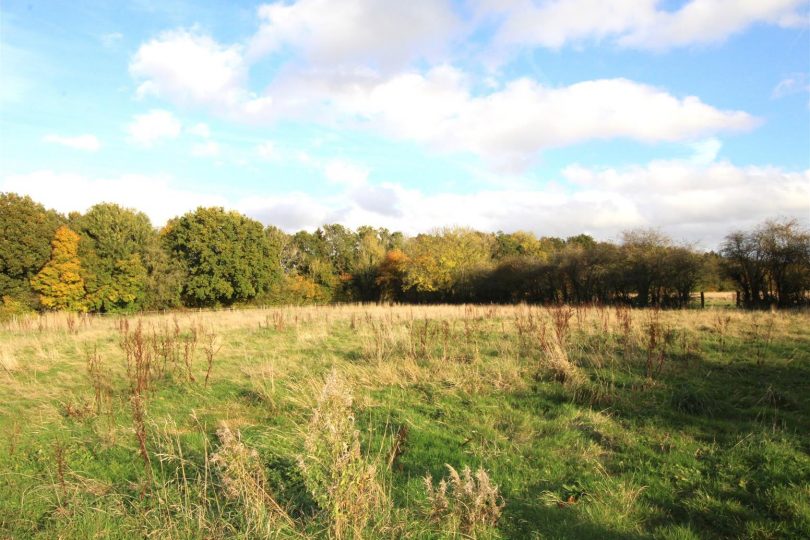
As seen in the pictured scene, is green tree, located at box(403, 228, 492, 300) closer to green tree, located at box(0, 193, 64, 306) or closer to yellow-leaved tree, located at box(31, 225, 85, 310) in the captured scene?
yellow-leaved tree, located at box(31, 225, 85, 310)

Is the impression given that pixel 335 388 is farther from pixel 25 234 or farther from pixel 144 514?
pixel 25 234

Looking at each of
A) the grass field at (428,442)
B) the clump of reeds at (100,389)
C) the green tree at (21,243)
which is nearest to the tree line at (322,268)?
the green tree at (21,243)

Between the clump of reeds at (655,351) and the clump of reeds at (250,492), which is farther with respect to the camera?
the clump of reeds at (655,351)

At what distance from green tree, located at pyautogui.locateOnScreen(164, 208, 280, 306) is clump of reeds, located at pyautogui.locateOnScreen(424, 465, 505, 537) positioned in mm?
42154

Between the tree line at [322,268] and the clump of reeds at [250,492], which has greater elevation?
the tree line at [322,268]

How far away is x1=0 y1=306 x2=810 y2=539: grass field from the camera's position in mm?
3469

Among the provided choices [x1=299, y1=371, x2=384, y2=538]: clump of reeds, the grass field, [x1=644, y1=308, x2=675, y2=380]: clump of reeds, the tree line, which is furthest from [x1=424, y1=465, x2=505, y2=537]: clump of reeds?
the tree line

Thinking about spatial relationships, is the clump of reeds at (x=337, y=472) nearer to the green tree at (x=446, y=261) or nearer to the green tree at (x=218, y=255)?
the green tree at (x=446, y=261)

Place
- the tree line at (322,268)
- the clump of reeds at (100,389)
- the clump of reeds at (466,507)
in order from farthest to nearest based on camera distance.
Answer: the tree line at (322,268) → the clump of reeds at (100,389) → the clump of reeds at (466,507)

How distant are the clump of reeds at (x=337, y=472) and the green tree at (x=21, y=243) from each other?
39.7 m

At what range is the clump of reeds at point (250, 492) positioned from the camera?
3312mm

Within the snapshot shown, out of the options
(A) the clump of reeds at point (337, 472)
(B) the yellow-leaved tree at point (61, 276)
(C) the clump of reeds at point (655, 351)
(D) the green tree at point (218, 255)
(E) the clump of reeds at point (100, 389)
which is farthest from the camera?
(D) the green tree at point (218, 255)

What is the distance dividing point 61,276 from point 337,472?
135 feet

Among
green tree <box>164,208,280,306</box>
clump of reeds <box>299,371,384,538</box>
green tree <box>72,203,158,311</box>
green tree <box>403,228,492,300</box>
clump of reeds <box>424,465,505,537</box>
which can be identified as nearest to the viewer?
clump of reeds <box>299,371,384,538</box>
